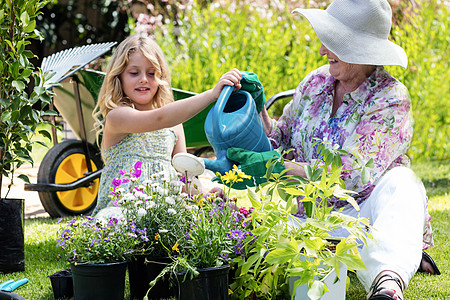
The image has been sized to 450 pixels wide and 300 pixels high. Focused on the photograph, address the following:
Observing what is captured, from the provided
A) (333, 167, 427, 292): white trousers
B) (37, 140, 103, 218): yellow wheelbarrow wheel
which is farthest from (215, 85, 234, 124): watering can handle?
(37, 140, 103, 218): yellow wheelbarrow wheel

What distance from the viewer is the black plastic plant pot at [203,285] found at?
1654mm

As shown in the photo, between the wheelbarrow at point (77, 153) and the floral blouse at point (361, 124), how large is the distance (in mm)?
1114

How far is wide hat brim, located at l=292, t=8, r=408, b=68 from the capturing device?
→ 2.02 meters

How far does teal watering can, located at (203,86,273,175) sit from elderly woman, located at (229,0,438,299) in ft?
0.21

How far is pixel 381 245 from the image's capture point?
180 centimetres

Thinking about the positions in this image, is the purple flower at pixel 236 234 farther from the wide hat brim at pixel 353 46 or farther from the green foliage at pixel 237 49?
the green foliage at pixel 237 49

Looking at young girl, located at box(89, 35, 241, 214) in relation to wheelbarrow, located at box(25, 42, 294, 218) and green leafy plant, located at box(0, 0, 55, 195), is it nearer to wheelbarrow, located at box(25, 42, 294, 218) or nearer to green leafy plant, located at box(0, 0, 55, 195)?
green leafy plant, located at box(0, 0, 55, 195)

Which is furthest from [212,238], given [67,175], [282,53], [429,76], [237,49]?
[429,76]

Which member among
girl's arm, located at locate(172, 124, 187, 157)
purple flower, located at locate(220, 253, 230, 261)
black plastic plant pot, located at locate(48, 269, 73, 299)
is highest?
girl's arm, located at locate(172, 124, 187, 157)

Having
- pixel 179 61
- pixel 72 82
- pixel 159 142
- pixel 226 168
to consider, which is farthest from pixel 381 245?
pixel 179 61

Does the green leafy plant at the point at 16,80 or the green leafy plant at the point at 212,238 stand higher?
the green leafy plant at the point at 16,80

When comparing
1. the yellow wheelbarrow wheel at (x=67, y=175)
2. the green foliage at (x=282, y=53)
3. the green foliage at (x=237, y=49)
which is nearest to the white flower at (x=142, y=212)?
the yellow wheelbarrow wheel at (x=67, y=175)

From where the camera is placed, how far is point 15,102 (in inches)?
89.7

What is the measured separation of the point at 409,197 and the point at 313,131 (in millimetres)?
474
